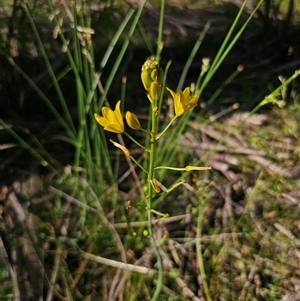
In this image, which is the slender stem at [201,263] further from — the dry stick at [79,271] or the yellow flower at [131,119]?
the yellow flower at [131,119]

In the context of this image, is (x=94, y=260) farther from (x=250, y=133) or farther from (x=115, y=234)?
(x=250, y=133)

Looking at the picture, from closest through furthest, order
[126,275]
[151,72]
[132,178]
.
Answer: [151,72] → [126,275] → [132,178]

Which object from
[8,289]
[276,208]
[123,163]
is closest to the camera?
[8,289]

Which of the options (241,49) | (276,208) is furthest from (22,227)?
(241,49)

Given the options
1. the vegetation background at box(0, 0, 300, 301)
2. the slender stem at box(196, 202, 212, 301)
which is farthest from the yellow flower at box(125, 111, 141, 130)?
the slender stem at box(196, 202, 212, 301)

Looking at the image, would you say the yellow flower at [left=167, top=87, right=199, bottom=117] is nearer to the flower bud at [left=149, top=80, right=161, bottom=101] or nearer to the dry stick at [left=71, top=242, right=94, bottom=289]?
the flower bud at [left=149, top=80, right=161, bottom=101]

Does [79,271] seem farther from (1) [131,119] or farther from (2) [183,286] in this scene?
(1) [131,119]

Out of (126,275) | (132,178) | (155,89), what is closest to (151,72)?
(155,89)
